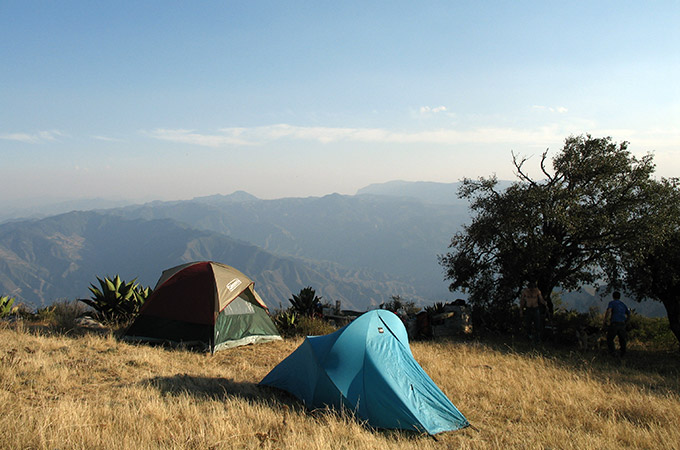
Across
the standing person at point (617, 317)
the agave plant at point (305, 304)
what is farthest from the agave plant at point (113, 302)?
the standing person at point (617, 317)

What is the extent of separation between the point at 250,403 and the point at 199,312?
5.23m

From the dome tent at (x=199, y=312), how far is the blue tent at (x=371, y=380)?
13.6ft

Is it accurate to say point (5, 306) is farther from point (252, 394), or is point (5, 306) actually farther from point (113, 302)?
point (252, 394)

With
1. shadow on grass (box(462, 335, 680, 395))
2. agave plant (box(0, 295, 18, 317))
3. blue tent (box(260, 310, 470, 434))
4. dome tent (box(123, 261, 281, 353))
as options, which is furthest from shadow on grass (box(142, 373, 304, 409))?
agave plant (box(0, 295, 18, 317))

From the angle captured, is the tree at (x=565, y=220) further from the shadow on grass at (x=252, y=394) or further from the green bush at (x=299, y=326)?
the shadow on grass at (x=252, y=394)

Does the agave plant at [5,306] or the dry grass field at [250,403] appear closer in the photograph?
the dry grass field at [250,403]

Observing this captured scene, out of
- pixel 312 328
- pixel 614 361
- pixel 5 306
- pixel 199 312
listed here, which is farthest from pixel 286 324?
pixel 614 361

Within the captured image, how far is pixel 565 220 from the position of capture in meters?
13.4

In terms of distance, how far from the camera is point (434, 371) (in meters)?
9.54

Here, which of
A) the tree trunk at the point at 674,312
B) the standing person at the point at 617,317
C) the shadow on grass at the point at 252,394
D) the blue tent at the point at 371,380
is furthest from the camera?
the tree trunk at the point at 674,312

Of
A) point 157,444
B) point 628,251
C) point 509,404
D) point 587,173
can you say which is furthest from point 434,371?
point 587,173

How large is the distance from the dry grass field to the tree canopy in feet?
13.5

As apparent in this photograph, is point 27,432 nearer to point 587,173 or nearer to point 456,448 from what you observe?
point 456,448

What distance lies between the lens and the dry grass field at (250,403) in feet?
16.9
